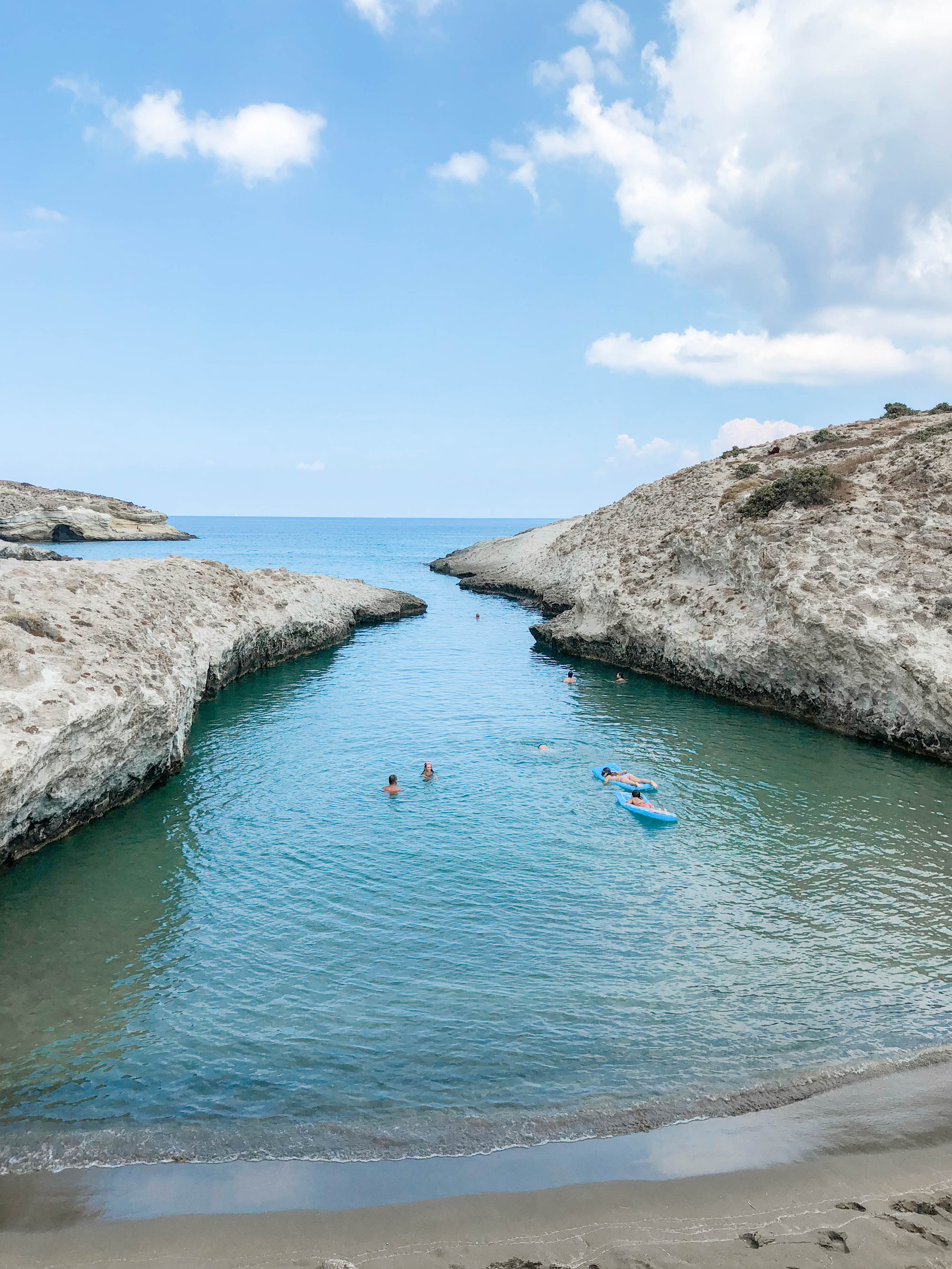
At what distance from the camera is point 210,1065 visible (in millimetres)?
13336

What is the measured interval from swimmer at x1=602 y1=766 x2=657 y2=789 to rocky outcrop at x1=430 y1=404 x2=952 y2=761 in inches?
491

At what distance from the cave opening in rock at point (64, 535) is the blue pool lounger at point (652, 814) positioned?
166 meters

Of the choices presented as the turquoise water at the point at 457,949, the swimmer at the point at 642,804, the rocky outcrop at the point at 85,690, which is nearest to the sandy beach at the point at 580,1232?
the turquoise water at the point at 457,949

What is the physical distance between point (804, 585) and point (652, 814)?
1869cm

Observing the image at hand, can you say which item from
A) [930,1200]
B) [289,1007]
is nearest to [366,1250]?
[289,1007]

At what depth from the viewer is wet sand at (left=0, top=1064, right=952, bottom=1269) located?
971cm

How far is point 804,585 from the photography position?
1489 inches

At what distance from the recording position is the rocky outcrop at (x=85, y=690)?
19750mm

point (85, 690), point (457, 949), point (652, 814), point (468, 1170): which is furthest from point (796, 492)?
point (468, 1170)

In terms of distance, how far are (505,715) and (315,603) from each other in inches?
1102

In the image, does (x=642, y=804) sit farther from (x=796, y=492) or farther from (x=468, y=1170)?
(x=796, y=492)

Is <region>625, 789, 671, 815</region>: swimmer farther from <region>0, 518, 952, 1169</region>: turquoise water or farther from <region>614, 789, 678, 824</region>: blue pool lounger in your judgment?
<region>0, 518, 952, 1169</region>: turquoise water

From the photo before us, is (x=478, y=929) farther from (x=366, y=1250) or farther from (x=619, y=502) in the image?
(x=619, y=502)

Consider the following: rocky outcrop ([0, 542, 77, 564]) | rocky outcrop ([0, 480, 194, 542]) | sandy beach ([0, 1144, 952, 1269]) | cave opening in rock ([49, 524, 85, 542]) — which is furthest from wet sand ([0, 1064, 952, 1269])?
cave opening in rock ([49, 524, 85, 542])
